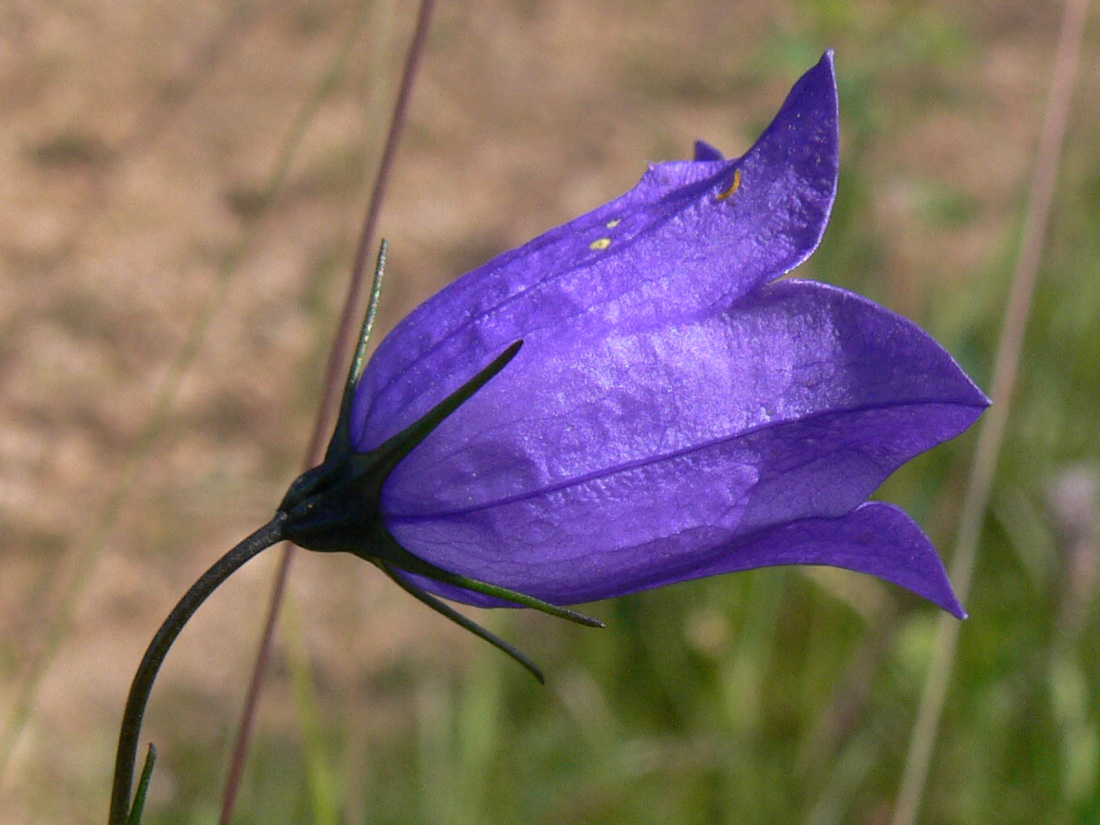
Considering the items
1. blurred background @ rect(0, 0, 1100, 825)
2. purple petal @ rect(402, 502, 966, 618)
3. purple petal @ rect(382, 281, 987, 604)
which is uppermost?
blurred background @ rect(0, 0, 1100, 825)

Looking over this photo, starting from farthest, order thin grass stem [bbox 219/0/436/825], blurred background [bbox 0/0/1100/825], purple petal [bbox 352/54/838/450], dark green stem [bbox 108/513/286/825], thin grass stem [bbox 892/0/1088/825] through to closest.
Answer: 1. blurred background [bbox 0/0/1100/825]
2. thin grass stem [bbox 892/0/1088/825]
3. thin grass stem [bbox 219/0/436/825]
4. purple petal [bbox 352/54/838/450]
5. dark green stem [bbox 108/513/286/825]

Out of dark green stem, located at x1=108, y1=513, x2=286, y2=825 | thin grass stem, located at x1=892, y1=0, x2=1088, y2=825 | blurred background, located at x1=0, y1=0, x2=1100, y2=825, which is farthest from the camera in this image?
blurred background, located at x1=0, y1=0, x2=1100, y2=825

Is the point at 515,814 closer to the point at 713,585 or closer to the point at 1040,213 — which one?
the point at 713,585

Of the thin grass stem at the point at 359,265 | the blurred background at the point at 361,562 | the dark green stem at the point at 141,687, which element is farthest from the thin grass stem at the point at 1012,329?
the dark green stem at the point at 141,687

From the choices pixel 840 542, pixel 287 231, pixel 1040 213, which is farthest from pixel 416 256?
pixel 840 542

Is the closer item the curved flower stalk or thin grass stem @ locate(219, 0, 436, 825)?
the curved flower stalk

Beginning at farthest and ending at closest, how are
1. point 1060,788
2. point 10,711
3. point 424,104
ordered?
point 424,104
point 10,711
point 1060,788

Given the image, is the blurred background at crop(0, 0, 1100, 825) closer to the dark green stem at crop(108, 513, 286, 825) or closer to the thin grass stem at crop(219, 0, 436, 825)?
the thin grass stem at crop(219, 0, 436, 825)

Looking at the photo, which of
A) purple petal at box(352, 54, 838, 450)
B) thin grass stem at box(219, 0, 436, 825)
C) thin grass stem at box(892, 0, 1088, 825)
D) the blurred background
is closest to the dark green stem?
purple petal at box(352, 54, 838, 450)

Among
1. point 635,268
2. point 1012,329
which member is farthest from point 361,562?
point 635,268
